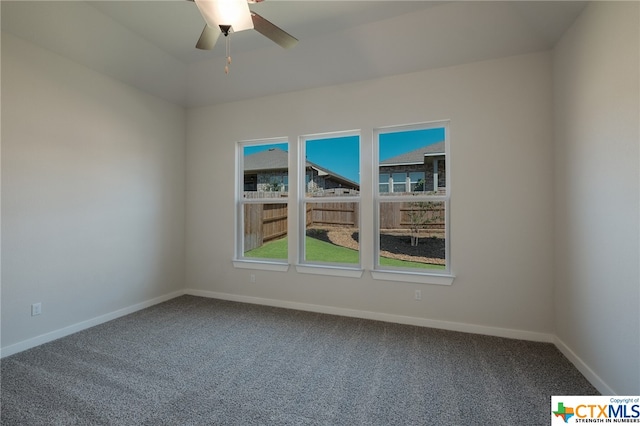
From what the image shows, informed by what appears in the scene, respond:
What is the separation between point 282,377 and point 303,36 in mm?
3208

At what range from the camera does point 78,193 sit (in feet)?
9.91

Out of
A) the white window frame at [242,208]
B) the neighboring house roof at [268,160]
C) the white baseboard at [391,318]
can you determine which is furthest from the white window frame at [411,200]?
the neighboring house roof at [268,160]

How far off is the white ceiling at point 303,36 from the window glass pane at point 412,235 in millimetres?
1572

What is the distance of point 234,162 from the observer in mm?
4094

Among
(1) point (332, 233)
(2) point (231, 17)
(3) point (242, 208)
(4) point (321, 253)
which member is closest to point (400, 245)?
(1) point (332, 233)

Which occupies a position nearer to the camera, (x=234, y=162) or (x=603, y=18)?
(x=603, y=18)

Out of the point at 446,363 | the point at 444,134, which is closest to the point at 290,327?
the point at 446,363

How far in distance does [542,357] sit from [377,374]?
1.49 meters

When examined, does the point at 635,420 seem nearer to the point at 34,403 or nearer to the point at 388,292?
the point at 388,292

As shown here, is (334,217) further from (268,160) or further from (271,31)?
(271,31)

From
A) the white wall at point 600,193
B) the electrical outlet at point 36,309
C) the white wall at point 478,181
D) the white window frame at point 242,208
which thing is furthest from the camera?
the white window frame at point 242,208

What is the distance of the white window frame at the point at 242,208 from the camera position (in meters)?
3.90

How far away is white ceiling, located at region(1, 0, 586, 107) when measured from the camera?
2486mm

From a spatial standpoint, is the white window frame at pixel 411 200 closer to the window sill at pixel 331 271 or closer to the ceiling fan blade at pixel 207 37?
the window sill at pixel 331 271
